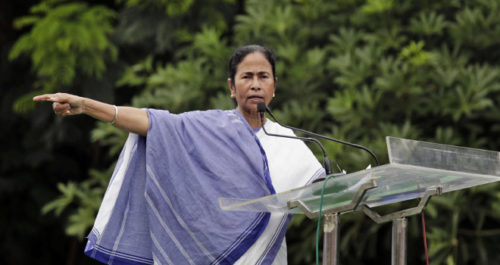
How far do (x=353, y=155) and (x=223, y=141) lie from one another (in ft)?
7.63

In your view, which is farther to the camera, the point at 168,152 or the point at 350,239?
the point at 350,239

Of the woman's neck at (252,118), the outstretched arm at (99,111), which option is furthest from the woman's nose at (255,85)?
the outstretched arm at (99,111)

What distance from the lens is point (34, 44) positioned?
6.49 meters

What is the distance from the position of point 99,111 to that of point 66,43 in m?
3.84

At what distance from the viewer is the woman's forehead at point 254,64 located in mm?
2961

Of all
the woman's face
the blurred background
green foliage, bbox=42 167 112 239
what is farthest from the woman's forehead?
green foliage, bbox=42 167 112 239

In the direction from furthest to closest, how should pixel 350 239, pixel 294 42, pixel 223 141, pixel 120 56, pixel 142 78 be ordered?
1. pixel 120 56
2. pixel 142 78
3. pixel 294 42
4. pixel 350 239
5. pixel 223 141

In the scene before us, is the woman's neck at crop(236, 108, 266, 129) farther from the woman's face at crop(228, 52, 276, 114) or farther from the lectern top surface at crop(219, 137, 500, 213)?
the lectern top surface at crop(219, 137, 500, 213)

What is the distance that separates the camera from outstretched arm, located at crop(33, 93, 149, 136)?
2414mm

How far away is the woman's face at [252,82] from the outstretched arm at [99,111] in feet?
1.40

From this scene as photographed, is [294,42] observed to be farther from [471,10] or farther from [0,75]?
[0,75]

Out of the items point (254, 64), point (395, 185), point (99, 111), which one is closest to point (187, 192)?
point (99, 111)

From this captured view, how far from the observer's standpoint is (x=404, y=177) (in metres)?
2.16

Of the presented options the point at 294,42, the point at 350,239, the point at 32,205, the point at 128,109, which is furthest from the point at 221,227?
the point at 32,205
